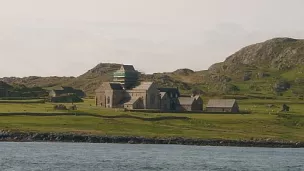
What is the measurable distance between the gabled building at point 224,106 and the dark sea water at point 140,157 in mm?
52426

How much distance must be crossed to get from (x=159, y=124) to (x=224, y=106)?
1576 inches

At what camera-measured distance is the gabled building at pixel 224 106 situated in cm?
15238

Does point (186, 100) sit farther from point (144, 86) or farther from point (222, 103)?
point (144, 86)

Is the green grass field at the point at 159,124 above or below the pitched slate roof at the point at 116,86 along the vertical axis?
below

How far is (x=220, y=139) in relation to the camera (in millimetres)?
104500

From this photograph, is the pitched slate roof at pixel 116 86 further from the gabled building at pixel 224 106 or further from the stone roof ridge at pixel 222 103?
the stone roof ridge at pixel 222 103


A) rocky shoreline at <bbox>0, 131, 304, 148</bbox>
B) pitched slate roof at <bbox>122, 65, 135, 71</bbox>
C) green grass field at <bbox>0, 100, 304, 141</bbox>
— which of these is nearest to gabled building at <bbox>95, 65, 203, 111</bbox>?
pitched slate roof at <bbox>122, 65, 135, 71</bbox>

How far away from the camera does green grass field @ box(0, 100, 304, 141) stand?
107562 millimetres

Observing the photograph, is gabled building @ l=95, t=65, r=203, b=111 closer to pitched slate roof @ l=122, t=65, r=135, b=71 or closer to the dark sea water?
pitched slate roof @ l=122, t=65, r=135, b=71

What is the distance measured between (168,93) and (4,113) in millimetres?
53917

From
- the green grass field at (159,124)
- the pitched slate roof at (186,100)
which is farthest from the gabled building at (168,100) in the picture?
the green grass field at (159,124)

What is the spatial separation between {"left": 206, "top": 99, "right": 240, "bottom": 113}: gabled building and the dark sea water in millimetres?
52426

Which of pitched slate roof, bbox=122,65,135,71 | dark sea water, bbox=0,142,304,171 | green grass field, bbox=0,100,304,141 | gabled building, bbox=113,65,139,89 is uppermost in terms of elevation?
pitched slate roof, bbox=122,65,135,71

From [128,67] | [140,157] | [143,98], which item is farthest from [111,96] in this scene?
[140,157]
